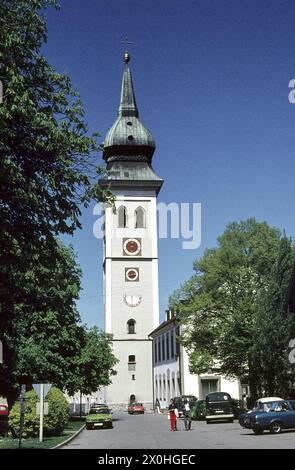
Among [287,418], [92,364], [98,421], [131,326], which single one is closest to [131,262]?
[131,326]

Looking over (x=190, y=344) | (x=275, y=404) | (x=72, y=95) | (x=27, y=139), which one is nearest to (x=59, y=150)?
(x=27, y=139)

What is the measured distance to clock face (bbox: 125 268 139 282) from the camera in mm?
76500

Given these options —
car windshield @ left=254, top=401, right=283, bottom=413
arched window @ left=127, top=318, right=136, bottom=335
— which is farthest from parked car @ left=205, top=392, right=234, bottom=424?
arched window @ left=127, top=318, right=136, bottom=335

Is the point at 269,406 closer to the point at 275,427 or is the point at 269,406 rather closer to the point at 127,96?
the point at 275,427

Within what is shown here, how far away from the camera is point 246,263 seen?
136 feet

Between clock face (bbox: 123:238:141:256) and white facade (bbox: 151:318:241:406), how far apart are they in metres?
10.2

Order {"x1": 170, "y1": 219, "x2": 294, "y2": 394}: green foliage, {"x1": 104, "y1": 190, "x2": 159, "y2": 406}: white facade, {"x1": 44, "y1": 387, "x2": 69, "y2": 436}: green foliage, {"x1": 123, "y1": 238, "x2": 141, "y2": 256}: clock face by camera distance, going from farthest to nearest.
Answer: {"x1": 123, "y1": 238, "x2": 141, "y2": 256}: clock face, {"x1": 104, "y1": 190, "x2": 159, "y2": 406}: white facade, {"x1": 170, "y1": 219, "x2": 294, "y2": 394}: green foliage, {"x1": 44, "y1": 387, "x2": 69, "y2": 436}: green foliage

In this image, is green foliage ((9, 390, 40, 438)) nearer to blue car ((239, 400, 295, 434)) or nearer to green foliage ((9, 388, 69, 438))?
green foliage ((9, 388, 69, 438))

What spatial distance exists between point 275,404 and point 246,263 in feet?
50.3

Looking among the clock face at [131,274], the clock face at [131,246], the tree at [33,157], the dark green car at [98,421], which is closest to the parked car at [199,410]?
the dark green car at [98,421]

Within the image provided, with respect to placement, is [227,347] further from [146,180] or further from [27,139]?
[146,180]

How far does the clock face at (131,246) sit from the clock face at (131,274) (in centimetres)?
200

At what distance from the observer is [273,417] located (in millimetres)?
26453

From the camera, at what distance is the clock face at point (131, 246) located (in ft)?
255
